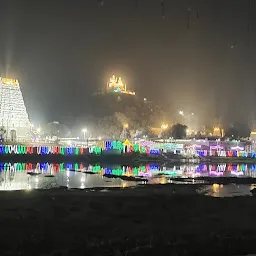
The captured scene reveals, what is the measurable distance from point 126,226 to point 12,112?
244 ft

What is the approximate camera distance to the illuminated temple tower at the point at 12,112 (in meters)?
85.5

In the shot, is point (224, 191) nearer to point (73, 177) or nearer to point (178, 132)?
point (73, 177)

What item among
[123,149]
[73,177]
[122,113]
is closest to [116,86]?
[122,113]

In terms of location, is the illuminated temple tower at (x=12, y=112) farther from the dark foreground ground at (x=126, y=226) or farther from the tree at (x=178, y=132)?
the tree at (x=178, y=132)

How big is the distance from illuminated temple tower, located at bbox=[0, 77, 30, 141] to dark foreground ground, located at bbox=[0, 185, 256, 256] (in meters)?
62.9

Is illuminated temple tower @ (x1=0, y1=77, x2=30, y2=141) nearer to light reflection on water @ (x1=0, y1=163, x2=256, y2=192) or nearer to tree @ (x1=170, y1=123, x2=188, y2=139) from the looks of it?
light reflection on water @ (x1=0, y1=163, x2=256, y2=192)

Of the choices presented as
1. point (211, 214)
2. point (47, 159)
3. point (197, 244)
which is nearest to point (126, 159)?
point (47, 159)

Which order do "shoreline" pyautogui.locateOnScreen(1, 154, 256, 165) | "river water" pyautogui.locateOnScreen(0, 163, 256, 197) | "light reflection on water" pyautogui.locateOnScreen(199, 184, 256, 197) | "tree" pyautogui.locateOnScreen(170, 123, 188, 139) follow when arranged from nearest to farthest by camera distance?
1. "light reflection on water" pyautogui.locateOnScreen(199, 184, 256, 197)
2. "river water" pyautogui.locateOnScreen(0, 163, 256, 197)
3. "shoreline" pyautogui.locateOnScreen(1, 154, 256, 165)
4. "tree" pyautogui.locateOnScreen(170, 123, 188, 139)

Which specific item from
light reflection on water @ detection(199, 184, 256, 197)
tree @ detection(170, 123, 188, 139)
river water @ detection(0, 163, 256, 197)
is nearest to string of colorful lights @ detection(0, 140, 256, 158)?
tree @ detection(170, 123, 188, 139)

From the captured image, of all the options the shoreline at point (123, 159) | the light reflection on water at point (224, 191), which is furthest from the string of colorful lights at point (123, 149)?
the light reflection on water at point (224, 191)

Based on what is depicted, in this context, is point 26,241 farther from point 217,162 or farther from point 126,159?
point 217,162

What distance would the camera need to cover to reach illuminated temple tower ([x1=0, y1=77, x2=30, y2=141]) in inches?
3366

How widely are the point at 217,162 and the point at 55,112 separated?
7957cm

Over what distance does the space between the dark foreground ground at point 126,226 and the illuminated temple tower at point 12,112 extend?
207 ft
